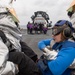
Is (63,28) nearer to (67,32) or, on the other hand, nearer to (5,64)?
(67,32)

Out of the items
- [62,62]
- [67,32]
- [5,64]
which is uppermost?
[67,32]

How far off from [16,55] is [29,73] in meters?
0.23

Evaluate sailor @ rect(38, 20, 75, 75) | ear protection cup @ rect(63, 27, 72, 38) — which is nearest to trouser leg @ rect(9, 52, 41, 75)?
sailor @ rect(38, 20, 75, 75)

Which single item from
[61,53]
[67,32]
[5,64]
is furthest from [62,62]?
[5,64]

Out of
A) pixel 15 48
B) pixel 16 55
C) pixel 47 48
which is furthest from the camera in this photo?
pixel 47 48

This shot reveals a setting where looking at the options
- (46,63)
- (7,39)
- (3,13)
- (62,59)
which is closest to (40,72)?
(46,63)

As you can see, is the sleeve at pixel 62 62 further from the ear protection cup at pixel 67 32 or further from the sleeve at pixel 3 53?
the sleeve at pixel 3 53

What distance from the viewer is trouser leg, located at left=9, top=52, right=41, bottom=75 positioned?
250 cm

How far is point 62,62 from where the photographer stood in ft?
8.45

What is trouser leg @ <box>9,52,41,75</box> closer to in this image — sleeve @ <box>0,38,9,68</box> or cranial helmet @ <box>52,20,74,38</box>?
sleeve @ <box>0,38,9,68</box>

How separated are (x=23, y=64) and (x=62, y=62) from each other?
36 cm

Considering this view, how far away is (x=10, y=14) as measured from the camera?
3107 mm

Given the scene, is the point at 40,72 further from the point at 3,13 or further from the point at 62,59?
the point at 3,13

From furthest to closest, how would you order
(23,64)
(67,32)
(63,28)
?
(63,28) → (67,32) → (23,64)
